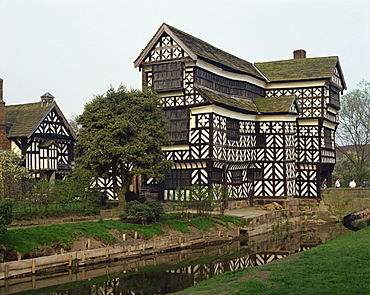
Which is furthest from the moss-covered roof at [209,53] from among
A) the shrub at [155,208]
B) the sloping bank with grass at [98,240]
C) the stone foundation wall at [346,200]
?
the sloping bank with grass at [98,240]

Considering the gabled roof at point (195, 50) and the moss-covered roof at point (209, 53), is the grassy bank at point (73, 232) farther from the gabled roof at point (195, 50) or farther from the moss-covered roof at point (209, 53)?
the moss-covered roof at point (209, 53)

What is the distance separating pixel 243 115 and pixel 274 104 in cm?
377

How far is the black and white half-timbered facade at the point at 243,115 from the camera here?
36.5 metres

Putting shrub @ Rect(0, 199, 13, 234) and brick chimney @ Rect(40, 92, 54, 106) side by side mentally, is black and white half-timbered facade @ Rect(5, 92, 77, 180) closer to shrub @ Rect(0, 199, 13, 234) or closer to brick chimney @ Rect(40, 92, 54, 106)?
brick chimney @ Rect(40, 92, 54, 106)

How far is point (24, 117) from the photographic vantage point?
140ft

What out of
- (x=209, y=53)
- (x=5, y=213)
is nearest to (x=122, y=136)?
(x=5, y=213)

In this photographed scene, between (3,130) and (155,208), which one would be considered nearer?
(155,208)

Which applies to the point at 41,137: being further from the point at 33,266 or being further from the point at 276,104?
the point at 33,266

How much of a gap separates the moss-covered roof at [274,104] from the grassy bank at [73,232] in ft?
49.2

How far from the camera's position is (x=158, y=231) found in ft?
89.1

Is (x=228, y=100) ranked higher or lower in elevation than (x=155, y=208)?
higher

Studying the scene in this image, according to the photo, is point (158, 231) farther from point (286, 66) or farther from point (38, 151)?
point (286, 66)

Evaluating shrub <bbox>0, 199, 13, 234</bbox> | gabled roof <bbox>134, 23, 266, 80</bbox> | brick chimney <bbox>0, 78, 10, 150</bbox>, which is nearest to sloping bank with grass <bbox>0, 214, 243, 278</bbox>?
shrub <bbox>0, 199, 13, 234</bbox>

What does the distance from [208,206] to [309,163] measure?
1543 centimetres
